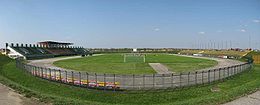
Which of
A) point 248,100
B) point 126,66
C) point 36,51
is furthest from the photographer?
point 36,51

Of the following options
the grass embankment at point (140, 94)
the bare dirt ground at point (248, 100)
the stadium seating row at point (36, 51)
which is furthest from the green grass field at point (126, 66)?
the stadium seating row at point (36, 51)

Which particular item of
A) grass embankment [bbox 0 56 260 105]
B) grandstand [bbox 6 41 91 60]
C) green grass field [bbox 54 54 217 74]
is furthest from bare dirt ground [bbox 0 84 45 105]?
grandstand [bbox 6 41 91 60]

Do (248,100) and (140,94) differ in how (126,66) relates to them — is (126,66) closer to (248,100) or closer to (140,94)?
(140,94)

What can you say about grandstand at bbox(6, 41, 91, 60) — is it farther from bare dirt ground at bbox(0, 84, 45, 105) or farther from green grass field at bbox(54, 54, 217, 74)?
bare dirt ground at bbox(0, 84, 45, 105)

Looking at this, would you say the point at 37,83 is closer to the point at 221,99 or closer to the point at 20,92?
the point at 20,92

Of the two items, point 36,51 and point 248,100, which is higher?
point 36,51

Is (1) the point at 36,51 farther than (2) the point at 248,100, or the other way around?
(1) the point at 36,51

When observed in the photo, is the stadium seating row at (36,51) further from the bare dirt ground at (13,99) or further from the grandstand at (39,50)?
the bare dirt ground at (13,99)

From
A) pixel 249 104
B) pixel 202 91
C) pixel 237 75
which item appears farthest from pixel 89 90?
pixel 237 75

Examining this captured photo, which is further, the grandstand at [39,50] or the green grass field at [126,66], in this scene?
the grandstand at [39,50]

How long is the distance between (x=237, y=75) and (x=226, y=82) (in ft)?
18.2

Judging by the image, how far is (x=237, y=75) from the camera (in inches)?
1169

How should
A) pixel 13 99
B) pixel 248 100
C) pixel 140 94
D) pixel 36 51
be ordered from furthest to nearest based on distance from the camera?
pixel 36 51
pixel 140 94
pixel 248 100
pixel 13 99

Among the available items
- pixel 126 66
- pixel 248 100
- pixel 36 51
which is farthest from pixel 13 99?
pixel 36 51
